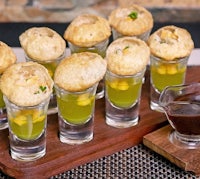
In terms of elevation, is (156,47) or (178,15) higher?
(156,47)

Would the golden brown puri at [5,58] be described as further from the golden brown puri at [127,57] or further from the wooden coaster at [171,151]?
the wooden coaster at [171,151]

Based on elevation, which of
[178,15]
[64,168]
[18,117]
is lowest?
[178,15]

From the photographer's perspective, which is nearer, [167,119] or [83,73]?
[83,73]

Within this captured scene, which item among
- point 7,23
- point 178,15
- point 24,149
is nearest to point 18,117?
point 24,149

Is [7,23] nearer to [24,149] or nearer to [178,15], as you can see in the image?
[178,15]

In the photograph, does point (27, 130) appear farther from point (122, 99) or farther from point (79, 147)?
point (122, 99)

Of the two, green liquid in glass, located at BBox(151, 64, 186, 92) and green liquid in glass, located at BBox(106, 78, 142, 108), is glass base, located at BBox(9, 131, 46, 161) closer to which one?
green liquid in glass, located at BBox(106, 78, 142, 108)

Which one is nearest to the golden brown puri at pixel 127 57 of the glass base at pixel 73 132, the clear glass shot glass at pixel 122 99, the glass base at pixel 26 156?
the clear glass shot glass at pixel 122 99
